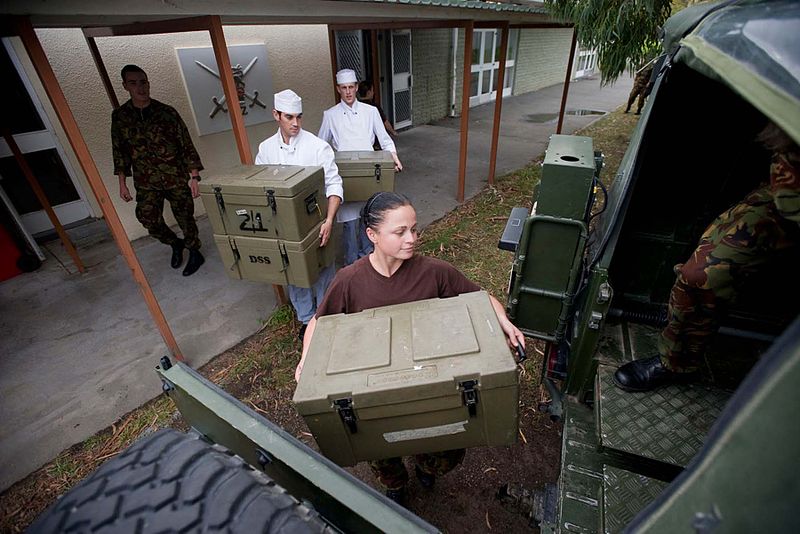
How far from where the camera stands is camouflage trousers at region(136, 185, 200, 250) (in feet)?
14.8

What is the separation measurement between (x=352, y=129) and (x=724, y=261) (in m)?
3.88

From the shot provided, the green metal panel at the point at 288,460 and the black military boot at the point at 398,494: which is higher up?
the green metal panel at the point at 288,460

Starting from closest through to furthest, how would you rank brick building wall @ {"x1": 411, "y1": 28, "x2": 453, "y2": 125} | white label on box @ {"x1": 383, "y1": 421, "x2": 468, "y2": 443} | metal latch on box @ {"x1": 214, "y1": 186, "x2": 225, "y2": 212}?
white label on box @ {"x1": 383, "y1": 421, "x2": 468, "y2": 443} → metal latch on box @ {"x1": 214, "y1": 186, "x2": 225, "y2": 212} → brick building wall @ {"x1": 411, "y1": 28, "x2": 453, "y2": 125}

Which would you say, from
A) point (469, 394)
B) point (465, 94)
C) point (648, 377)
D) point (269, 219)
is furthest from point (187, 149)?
point (648, 377)

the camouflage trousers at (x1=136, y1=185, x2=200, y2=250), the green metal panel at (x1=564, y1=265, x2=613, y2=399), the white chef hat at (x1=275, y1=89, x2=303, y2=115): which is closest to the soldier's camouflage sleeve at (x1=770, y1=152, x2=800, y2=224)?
the green metal panel at (x1=564, y1=265, x2=613, y2=399)

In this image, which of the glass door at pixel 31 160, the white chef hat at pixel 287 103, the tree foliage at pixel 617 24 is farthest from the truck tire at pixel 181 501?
the tree foliage at pixel 617 24

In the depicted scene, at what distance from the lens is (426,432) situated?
154cm

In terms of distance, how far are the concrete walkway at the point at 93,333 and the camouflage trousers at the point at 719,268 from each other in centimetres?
357

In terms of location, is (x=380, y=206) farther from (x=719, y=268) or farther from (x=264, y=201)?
(x=719, y=268)

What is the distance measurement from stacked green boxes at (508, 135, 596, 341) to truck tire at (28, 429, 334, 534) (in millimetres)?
2114

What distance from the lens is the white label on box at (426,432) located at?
1521 millimetres

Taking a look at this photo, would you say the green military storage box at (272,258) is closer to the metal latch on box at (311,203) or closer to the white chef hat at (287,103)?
the metal latch on box at (311,203)

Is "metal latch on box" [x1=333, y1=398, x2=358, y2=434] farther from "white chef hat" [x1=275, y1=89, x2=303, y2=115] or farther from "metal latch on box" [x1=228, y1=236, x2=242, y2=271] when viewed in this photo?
"white chef hat" [x1=275, y1=89, x2=303, y2=115]

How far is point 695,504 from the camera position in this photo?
574mm
